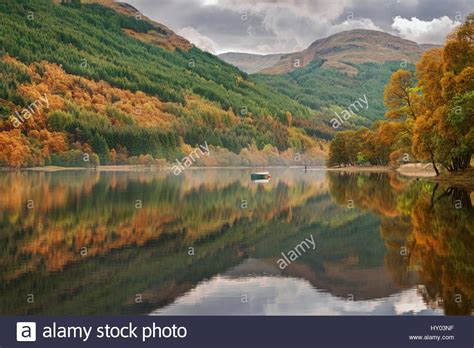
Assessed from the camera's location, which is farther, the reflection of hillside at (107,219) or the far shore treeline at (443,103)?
the far shore treeline at (443,103)

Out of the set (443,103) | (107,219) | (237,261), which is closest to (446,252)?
(237,261)

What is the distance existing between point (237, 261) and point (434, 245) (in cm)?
782

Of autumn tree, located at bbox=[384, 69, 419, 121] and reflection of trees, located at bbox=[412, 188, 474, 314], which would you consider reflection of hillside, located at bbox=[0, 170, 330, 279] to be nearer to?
reflection of trees, located at bbox=[412, 188, 474, 314]

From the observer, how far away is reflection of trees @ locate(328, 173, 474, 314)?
1806cm

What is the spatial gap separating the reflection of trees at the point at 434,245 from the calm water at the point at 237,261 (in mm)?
57

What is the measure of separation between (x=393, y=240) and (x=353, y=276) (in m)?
7.08

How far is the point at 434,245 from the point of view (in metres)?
25.4

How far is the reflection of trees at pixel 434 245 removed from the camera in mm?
18062

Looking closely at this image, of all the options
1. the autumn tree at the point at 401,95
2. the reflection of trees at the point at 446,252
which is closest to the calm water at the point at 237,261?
the reflection of trees at the point at 446,252

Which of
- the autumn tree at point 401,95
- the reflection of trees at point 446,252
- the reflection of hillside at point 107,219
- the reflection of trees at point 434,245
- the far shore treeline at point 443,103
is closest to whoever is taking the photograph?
the reflection of trees at point 446,252

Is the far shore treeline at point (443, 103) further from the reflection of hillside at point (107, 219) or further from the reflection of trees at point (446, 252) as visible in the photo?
the reflection of trees at point (446, 252)

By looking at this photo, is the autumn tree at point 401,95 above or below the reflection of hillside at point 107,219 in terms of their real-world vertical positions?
above

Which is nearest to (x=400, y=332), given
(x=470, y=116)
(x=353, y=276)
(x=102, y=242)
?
(x=353, y=276)

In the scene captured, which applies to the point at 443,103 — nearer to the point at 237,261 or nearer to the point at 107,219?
the point at 107,219
